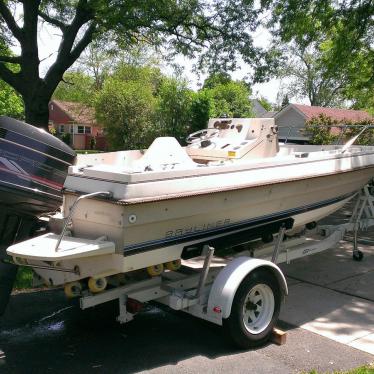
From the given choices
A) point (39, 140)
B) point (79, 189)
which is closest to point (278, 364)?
point (79, 189)

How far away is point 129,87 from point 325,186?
2095cm

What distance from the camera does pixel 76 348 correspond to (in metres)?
4.44

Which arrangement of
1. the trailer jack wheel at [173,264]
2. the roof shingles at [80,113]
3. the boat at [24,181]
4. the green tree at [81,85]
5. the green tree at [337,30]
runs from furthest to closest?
the roof shingles at [80,113] < the green tree at [81,85] < the green tree at [337,30] < the trailer jack wheel at [173,264] < the boat at [24,181]

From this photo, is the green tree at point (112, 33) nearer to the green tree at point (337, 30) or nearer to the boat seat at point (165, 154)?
the green tree at point (337, 30)

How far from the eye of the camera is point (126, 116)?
2489 cm

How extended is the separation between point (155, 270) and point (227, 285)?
0.68m

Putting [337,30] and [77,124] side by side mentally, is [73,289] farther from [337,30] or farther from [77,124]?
[77,124]

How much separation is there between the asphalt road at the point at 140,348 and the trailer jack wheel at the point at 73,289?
565mm

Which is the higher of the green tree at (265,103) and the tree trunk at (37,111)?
the green tree at (265,103)

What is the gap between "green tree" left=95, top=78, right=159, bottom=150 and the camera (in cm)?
2445

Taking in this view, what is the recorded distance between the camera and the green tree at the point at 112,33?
13242mm

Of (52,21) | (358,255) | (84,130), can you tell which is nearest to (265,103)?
(84,130)

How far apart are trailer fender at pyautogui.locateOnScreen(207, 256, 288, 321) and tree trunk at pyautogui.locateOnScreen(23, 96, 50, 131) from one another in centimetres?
1055

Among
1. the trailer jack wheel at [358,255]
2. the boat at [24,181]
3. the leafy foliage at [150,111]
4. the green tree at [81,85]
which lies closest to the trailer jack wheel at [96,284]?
the boat at [24,181]
